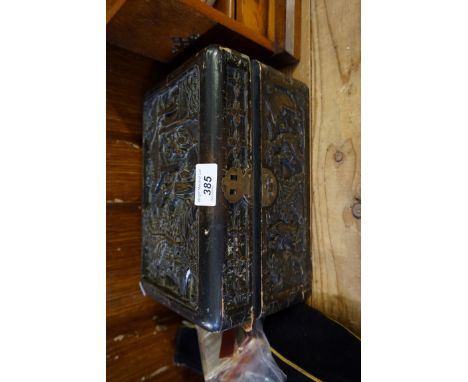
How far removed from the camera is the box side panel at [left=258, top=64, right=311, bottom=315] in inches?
22.1

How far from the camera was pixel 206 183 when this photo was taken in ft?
1.61

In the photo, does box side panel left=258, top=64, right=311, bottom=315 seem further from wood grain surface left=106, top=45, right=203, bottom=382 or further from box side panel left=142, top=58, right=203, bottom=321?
wood grain surface left=106, top=45, right=203, bottom=382

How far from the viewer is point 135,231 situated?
75cm

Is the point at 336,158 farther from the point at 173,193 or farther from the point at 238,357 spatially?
the point at 238,357

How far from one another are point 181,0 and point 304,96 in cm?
33

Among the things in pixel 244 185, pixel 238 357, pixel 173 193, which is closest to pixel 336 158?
pixel 244 185

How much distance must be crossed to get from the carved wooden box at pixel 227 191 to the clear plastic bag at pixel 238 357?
147mm

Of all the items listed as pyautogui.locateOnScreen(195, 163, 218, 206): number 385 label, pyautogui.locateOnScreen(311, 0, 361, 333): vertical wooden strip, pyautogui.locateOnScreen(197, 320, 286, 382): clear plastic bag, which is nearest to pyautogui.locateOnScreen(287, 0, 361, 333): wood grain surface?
pyautogui.locateOnScreen(311, 0, 361, 333): vertical wooden strip

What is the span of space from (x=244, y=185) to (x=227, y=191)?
0.14 feet

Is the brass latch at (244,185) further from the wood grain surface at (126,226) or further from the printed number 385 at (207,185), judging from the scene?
the wood grain surface at (126,226)

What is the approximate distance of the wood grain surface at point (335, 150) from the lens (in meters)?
0.62

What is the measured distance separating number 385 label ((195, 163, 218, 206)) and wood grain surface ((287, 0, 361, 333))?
31 centimetres
